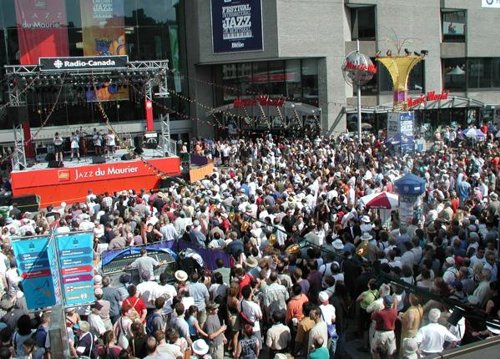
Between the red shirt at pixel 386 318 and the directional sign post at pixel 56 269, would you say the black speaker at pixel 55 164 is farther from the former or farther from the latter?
the red shirt at pixel 386 318

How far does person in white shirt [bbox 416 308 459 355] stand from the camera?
687cm

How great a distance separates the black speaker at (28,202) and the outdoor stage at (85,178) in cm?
77

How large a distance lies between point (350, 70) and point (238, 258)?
17.6m

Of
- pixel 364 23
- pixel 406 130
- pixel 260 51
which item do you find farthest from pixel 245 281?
pixel 364 23

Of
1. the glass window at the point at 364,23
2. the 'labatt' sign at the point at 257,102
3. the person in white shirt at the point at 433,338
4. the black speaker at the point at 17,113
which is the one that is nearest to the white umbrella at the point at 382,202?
the person in white shirt at the point at 433,338

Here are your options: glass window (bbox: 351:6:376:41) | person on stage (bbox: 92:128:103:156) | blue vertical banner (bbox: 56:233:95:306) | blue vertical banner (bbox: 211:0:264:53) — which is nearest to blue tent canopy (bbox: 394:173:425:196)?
blue vertical banner (bbox: 56:233:95:306)

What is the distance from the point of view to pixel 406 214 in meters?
12.8

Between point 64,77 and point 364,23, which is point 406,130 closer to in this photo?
point 64,77

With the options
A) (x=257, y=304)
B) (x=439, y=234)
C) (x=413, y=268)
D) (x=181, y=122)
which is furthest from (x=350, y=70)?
(x=257, y=304)

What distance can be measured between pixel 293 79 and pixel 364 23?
19.4 ft

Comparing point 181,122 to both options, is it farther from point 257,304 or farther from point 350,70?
point 257,304

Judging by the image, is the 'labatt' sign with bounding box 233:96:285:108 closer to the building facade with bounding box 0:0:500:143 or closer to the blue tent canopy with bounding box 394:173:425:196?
the building facade with bounding box 0:0:500:143

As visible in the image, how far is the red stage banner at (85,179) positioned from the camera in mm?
22156

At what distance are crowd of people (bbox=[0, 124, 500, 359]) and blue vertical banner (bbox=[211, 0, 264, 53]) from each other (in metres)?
18.3
